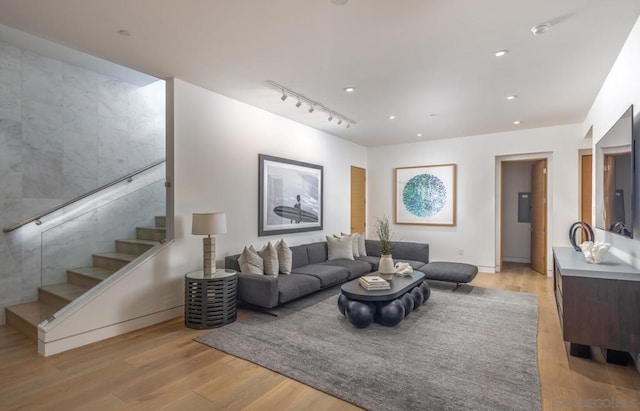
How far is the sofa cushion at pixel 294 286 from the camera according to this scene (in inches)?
154

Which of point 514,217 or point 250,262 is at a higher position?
point 514,217

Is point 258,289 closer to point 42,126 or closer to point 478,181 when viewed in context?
point 42,126

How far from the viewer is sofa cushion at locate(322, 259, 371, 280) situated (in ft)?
17.3

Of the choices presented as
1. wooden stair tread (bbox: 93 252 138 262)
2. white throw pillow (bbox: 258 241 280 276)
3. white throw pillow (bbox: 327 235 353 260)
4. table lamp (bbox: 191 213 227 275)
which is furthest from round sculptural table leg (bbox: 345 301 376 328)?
wooden stair tread (bbox: 93 252 138 262)

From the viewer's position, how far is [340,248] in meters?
5.89

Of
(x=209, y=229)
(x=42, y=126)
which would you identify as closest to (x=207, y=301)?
(x=209, y=229)

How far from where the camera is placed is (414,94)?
429 centimetres

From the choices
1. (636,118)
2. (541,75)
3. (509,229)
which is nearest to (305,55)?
(541,75)

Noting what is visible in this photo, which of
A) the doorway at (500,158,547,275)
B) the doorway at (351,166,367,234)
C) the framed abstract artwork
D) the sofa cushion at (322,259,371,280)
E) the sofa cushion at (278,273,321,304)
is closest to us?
the sofa cushion at (278,273,321,304)

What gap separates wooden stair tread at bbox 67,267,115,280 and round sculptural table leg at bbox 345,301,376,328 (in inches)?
110

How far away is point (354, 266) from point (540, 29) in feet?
12.7

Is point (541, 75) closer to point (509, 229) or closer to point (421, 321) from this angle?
A: point (421, 321)

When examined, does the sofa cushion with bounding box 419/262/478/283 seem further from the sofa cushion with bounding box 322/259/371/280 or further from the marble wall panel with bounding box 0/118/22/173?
the marble wall panel with bounding box 0/118/22/173

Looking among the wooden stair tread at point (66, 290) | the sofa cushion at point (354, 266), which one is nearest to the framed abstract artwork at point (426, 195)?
the sofa cushion at point (354, 266)
